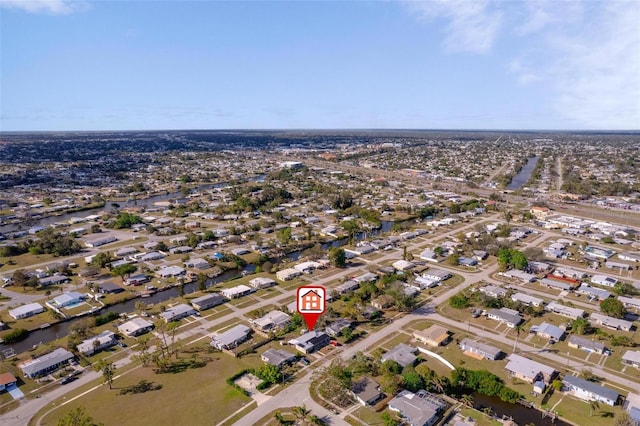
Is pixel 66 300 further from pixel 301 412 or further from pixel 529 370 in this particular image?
pixel 529 370

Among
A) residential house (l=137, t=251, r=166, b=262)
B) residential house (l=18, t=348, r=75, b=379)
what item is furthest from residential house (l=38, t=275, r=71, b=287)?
residential house (l=18, t=348, r=75, b=379)

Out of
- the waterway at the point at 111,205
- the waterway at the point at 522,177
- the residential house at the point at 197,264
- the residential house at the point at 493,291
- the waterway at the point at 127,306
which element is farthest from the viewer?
the waterway at the point at 522,177

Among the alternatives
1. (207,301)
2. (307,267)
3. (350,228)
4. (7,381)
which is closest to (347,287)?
(307,267)

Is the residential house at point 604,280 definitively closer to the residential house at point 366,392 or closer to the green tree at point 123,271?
the residential house at point 366,392

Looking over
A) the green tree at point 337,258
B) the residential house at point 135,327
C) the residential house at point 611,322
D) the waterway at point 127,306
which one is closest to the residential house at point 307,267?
the green tree at point 337,258

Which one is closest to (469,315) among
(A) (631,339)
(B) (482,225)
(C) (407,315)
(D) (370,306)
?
(C) (407,315)

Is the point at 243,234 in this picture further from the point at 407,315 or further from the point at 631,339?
the point at 631,339
